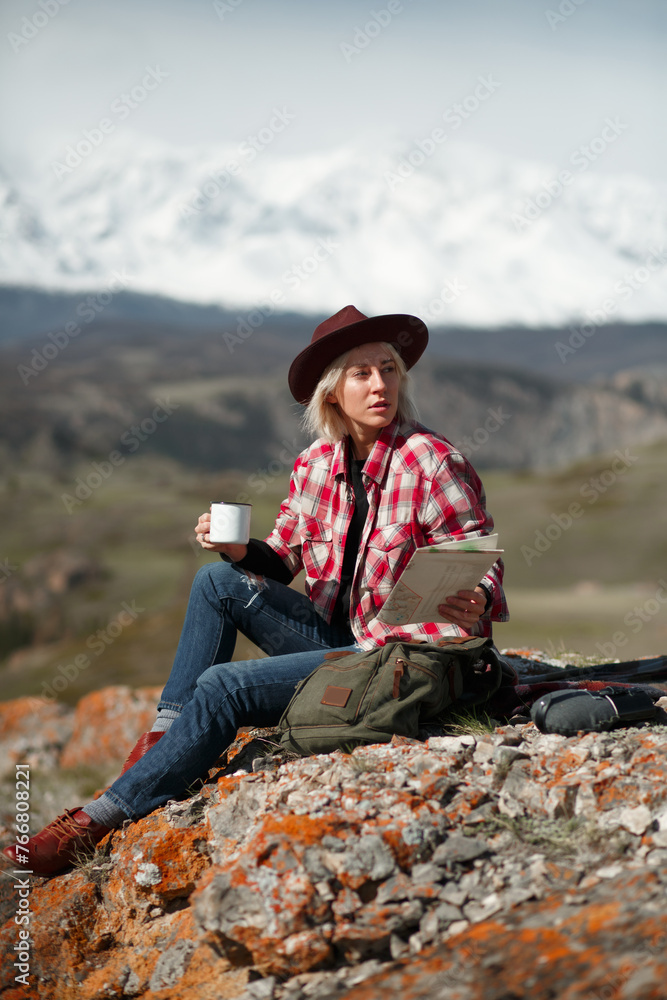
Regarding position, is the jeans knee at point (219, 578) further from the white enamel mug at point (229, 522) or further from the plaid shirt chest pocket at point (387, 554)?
the plaid shirt chest pocket at point (387, 554)

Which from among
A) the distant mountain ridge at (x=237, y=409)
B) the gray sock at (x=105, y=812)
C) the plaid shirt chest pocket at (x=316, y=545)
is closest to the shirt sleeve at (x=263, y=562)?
the plaid shirt chest pocket at (x=316, y=545)

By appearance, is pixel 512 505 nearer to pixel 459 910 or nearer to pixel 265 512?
pixel 265 512

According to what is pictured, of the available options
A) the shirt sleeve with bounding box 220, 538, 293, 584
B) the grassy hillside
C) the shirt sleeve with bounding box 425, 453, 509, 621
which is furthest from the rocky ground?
the grassy hillside

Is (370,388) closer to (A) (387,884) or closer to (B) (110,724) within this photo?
(A) (387,884)

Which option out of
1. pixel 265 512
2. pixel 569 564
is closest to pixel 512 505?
pixel 569 564

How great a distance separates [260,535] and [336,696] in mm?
33450

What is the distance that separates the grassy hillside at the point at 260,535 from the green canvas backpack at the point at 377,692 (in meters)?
2.69

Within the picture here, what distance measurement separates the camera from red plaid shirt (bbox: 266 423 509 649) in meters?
4.24

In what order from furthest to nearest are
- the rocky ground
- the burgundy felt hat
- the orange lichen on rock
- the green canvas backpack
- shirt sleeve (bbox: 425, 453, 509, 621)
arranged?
the orange lichen on rock < the burgundy felt hat < shirt sleeve (bbox: 425, 453, 509, 621) < the green canvas backpack < the rocky ground

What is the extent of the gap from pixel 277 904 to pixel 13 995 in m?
1.75

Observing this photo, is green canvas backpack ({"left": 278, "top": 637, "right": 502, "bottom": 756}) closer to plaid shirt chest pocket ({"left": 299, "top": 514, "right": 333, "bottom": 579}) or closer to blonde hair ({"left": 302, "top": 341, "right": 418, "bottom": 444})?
plaid shirt chest pocket ({"left": 299, "top": 514, "right": 333, "bottom": 579})

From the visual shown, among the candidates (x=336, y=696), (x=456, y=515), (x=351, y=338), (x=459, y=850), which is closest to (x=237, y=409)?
(x=351, y=338)

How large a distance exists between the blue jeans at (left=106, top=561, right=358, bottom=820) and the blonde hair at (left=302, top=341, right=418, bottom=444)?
36.7 inches

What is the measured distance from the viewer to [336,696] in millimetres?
3934
